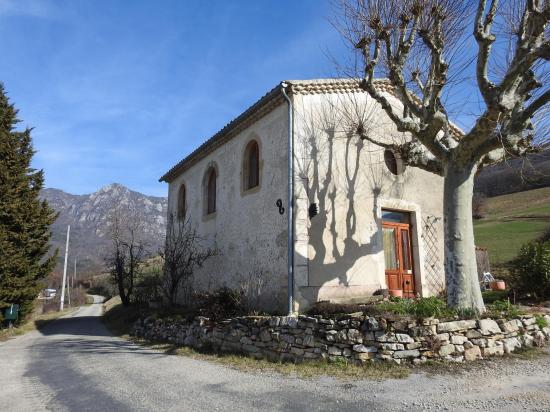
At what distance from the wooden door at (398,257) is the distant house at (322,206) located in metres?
0.03

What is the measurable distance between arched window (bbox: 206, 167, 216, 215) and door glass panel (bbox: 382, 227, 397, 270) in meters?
6.00

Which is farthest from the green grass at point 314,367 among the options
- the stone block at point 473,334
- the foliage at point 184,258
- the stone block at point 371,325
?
the foliage at point 184,258

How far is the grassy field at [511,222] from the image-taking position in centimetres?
2245

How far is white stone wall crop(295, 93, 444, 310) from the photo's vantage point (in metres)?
8.77

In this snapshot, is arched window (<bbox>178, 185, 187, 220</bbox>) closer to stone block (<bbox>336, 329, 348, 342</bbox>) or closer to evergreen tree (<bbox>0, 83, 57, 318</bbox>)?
evergreen tree (<bbox>0, 83, 57, 318</bbox>)

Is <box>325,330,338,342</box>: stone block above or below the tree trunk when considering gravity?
below

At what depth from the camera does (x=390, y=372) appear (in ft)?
19.3

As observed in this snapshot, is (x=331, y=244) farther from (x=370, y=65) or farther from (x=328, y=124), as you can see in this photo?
(x=370, y=65)

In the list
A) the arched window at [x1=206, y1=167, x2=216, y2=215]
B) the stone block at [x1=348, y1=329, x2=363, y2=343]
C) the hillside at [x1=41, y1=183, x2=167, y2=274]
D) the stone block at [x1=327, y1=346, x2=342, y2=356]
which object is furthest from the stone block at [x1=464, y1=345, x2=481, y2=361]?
the hillside at [x1=41, y1=183, x2=167, y2=274]

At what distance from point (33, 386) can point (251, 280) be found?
4.99m

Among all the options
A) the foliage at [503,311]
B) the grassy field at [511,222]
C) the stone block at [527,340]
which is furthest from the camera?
the grassy field at [511,222]

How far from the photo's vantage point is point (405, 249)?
10.7 m

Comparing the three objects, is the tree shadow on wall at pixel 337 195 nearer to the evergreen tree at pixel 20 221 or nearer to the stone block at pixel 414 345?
the stone block at pixel 414 345

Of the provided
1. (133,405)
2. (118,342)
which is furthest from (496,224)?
(133,405)
